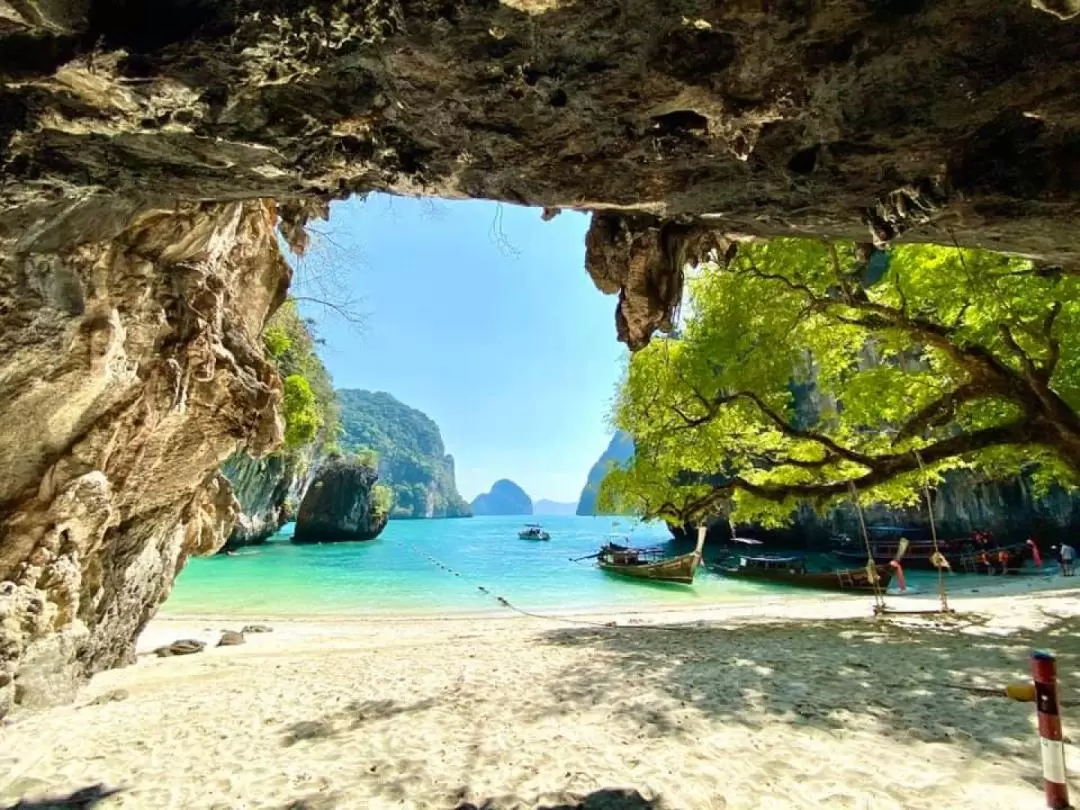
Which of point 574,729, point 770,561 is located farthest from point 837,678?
point 770,561

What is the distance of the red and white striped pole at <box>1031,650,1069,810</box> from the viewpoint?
2.72 metres

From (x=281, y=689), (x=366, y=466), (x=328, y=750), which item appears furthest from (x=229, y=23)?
(x=366, y=466)

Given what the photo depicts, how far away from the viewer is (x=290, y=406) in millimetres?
29562

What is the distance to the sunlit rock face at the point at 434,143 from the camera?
8.06 ft

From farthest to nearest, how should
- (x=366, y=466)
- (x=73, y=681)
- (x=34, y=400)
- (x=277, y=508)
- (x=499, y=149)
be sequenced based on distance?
(x=366, y=466), (x=277, y=508), (x=73, y=681), (x=34, y=400), (x=499, y=149)

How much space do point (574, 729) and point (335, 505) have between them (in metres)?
57.7

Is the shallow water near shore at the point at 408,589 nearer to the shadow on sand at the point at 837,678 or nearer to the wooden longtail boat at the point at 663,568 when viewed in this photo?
the wooden longtail boat at the point at 663,568

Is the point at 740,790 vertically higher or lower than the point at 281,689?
higher

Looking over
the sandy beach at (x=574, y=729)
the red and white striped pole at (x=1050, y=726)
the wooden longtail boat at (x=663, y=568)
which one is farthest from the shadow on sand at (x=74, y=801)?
the wooden longtail boat at (x=663, y=568)

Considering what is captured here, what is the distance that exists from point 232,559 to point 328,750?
39206 mm

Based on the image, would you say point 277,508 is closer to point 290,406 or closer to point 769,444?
point 290,406

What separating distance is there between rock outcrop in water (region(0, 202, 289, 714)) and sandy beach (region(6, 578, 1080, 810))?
125 cm

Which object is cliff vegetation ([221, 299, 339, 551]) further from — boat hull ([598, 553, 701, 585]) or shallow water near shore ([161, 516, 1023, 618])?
boat hull ([598, 553, 701, 585])

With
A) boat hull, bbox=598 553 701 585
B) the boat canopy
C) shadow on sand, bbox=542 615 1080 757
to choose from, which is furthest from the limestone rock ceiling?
the boat canopy
